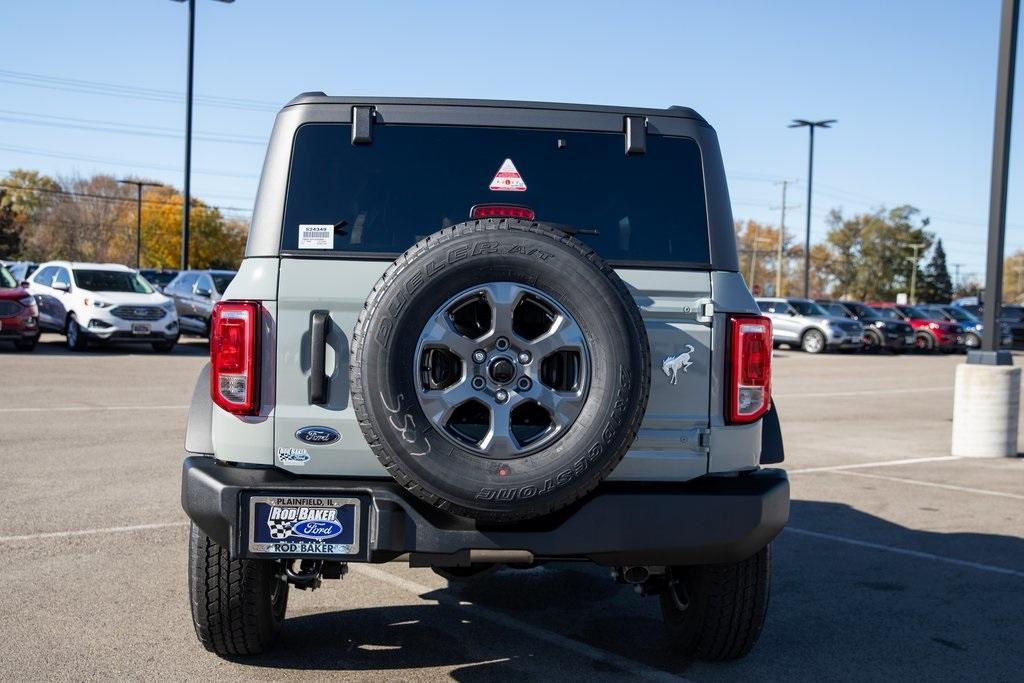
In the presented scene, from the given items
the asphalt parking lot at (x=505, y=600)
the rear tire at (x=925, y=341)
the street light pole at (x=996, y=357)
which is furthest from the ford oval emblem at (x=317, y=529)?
the rear tire at (x=925, y=341)

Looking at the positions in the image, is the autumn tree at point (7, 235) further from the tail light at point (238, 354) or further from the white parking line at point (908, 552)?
the tail light at point (238, 354)

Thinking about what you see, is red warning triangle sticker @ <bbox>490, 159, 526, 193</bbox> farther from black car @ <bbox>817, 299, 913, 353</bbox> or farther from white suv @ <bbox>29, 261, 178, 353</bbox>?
black car @ <bbox>817, 299, 913, 353</bbox>

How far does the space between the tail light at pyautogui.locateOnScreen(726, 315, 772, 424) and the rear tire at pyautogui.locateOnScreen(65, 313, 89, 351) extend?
19976 millimetres

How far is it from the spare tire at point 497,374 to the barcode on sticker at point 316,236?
496 mm

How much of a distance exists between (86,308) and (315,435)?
63.9 ft

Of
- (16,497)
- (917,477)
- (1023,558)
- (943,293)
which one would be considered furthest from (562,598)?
(943,293)

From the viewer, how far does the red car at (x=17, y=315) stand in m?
19.9

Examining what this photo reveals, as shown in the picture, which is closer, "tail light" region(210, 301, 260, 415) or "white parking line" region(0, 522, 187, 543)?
"tail light" region(210, 301, 260, 415)

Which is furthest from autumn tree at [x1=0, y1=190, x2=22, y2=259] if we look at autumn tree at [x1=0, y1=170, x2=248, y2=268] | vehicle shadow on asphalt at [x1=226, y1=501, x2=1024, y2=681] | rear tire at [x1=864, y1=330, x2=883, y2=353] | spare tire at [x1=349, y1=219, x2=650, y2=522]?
spare tire at [x1=349, y1=219, x2=650, y2=522]

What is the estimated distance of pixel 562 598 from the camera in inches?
217

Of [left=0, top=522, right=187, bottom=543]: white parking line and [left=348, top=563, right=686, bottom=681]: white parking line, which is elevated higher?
[left=0, top=522, right=187, bottom=543]: white parking line

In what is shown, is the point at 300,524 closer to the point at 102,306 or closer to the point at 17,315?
the point at 17,315

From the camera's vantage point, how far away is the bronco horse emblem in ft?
13.0

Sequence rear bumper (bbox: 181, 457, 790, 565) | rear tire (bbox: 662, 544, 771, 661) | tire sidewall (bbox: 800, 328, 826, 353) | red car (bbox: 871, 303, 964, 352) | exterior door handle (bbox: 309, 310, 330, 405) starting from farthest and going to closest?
1. red car (bbox: 871, 303, 964, 352)
2. tire sidewall (bbox: 800, 328, 826, 353)
3. rear tire (bbox: 662, 544, 771, 661)
4. exterior door handle (bbox: 309, 310, 330, 405)
5. rear bumper (bbox: 181, 457, 790, 565)
